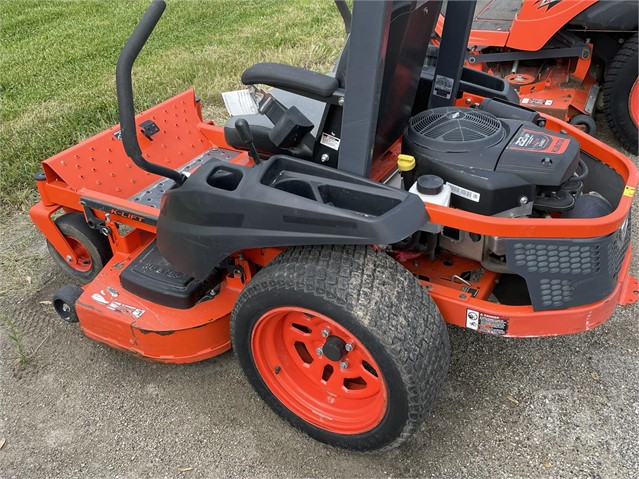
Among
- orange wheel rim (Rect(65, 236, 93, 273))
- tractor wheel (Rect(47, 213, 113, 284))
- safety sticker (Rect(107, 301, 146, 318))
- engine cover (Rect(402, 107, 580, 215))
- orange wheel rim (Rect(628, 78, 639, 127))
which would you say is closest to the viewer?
engine cover (Rect(402, 107, 580, 215))

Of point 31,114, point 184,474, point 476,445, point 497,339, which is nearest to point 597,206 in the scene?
point 497,339

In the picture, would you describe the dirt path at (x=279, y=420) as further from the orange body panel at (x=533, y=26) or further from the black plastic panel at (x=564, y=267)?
the orange body panel at (x=533, y=26)

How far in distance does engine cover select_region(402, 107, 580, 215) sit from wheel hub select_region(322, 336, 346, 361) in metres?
0.63

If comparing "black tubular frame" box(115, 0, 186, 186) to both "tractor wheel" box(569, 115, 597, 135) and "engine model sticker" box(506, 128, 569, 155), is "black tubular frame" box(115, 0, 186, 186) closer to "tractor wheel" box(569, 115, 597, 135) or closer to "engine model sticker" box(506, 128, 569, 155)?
"engine model sticker" box(506, 128, 569, 155)

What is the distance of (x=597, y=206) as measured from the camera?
2188 millimetres

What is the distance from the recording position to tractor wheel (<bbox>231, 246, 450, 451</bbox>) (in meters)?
1.86

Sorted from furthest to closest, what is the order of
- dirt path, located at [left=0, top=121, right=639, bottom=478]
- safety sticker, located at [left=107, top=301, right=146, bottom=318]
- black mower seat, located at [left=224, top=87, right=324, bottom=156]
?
safety sticker, located at [left=107, top=301, right=146, bottom=318]
black mower seat, located at [left=224, top=87, right=324, bottom=156]
dirt path, located at [left=0, top=121, right=639, bottom=478]

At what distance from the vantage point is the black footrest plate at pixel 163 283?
2486 millimetres

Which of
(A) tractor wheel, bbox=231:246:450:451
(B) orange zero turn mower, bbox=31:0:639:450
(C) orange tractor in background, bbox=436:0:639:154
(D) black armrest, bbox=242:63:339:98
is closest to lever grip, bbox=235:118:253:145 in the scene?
(B) orange zero turn mower, bbox=31:0:639:450

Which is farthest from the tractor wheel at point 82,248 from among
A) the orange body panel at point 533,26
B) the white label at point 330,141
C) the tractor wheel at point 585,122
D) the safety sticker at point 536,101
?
the tractor wheel at point 585,122

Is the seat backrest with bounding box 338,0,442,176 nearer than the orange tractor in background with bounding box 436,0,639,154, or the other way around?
the seat backrest with bounding box 338,0,442,176

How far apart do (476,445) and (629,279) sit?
86 cm

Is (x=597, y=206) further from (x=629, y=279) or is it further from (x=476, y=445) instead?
(x=476, y=445)

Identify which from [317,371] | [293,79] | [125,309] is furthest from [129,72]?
[317,371]
